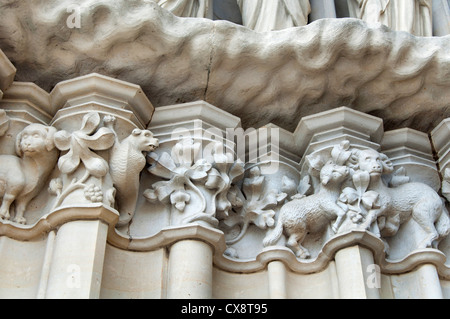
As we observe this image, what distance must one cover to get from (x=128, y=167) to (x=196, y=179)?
24cm

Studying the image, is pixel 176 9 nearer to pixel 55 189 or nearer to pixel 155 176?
pixel 155 176

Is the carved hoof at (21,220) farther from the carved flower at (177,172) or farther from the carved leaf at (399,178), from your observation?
the carved leaf at (399,178)

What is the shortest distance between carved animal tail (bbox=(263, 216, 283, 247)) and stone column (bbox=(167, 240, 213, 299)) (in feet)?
0.71

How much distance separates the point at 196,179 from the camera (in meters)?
2.97

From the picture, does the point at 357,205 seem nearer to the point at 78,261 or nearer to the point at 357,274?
the point at 357,274

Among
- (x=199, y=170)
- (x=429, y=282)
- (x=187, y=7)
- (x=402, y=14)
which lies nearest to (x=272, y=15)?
(x=187, y=7)

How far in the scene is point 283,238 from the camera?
117 inches

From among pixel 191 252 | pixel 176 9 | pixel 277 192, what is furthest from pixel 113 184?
pixel 176 9

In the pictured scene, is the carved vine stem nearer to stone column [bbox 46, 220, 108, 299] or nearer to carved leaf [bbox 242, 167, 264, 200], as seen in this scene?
stone column [bbox 46, 220, 108, 299]

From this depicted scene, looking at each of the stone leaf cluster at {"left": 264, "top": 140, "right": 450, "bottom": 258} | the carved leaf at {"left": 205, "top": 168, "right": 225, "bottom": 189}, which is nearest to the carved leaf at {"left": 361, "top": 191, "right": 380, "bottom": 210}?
the stone leaf cluster at {"left": 264, "top": 140, "right": 450, "bottom": 258}

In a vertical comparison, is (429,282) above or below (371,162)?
below

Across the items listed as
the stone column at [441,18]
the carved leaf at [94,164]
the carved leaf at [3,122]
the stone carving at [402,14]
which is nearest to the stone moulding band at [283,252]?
the carved leaf at [94,164]

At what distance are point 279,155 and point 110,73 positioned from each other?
2.28 ft

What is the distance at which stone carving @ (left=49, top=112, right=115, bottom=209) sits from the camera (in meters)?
2.83
